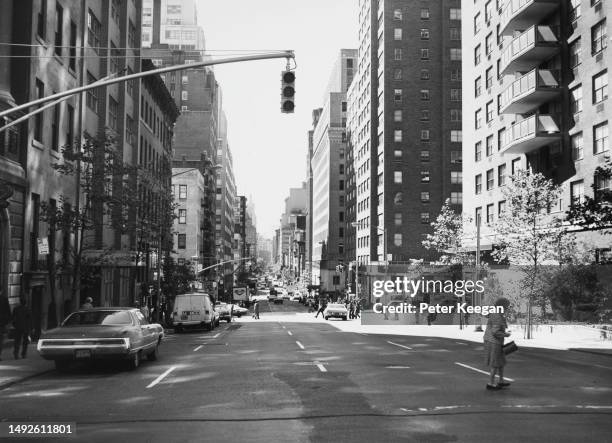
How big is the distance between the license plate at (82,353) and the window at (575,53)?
114 feet

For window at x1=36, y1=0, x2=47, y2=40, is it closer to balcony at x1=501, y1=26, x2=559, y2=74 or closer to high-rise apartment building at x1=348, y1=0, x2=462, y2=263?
balcony at x1=501, y1=26, x2=559, y2=74

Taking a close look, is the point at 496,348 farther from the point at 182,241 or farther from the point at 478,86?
the point at 182,241

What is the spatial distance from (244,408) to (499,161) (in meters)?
42.6

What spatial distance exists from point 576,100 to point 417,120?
5109 centimetres

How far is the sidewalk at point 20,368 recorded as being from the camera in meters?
15.0

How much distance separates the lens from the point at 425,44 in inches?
3595

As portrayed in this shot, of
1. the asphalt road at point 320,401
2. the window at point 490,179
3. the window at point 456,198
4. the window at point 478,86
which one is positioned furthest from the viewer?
the window at point 456,198

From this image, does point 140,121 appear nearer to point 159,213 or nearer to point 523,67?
point 159,213

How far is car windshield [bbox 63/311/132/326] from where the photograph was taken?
17.0m

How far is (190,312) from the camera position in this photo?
117 ft

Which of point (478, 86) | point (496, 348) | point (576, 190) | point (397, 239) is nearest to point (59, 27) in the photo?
point (496, 348)

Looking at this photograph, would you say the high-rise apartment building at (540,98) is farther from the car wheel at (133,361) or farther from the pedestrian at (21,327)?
the pedestrian at (21,327)

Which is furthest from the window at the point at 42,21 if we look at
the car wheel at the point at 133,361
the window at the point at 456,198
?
the window at the point at 456,198

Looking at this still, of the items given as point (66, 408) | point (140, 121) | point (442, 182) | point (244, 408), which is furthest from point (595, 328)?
point (442, 182)
